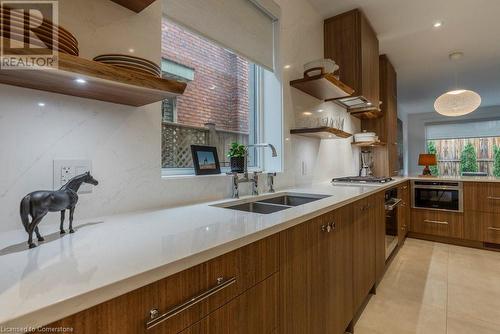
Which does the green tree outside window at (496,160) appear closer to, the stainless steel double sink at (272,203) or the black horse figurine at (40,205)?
the stainless steel double sink at (272,203)

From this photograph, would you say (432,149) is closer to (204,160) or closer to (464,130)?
(464,130)

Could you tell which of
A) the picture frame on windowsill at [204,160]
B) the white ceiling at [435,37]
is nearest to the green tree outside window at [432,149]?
the white ceiling at [435,37]

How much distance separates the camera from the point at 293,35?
2.35 meters

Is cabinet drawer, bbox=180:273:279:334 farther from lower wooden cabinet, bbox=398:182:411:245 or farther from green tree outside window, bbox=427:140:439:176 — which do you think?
green tree outside window, bbox=427:140:439:176

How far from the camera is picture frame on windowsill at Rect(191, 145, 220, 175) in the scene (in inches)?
60.4

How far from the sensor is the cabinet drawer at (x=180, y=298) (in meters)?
0.51

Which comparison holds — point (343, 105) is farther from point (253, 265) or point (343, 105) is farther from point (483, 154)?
point (483, 154)

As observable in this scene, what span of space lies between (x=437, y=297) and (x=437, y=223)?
1880mm

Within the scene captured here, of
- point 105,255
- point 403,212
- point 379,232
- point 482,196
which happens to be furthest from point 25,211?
point 482,196

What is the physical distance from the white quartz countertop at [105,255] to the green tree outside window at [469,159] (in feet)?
28.2

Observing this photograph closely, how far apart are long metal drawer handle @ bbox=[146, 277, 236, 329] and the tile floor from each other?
59.3 inches

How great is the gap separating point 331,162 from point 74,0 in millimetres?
2655

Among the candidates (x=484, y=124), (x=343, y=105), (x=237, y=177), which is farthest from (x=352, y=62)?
(x=484, y=124)

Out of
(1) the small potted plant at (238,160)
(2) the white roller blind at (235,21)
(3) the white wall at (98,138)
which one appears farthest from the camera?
(1) the small potted plant at (238,160)
